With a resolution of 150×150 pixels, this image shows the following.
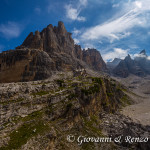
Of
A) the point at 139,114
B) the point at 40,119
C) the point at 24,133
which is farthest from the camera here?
the point at 139,114

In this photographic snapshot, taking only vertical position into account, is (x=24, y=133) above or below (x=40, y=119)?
below

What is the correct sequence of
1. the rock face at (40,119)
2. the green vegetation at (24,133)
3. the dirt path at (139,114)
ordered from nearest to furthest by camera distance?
1. the green vegetation at (24,133)
2. the rock face at (40,119)
3. the dirt path at (139,114)

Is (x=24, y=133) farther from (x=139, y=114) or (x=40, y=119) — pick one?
(x=139, y=114)

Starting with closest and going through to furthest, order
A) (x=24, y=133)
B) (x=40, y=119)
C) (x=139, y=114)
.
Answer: (x=24, y=133) < (x=40, y=119) < (x=139, y=114)

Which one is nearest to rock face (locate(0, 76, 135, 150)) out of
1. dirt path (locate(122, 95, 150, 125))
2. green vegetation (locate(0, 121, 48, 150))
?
green vegetation (locate(0, 121, 48, 150))

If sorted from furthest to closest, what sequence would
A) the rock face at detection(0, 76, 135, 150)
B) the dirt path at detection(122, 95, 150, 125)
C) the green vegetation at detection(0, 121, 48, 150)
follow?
the dirt path at detection(122, 95, 150, 125), the rock face at detection(0, 76, 135, 150), the green vegetation at detection(0, 121, 48, 150)

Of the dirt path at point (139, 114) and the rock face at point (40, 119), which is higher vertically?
the rock face at point (40, 119)

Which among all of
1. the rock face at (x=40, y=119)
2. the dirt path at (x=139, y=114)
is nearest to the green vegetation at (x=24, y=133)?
the rock face at (x=40, y=119)

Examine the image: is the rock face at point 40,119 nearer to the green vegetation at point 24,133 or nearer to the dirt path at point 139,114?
the green vegetation at point 24,133

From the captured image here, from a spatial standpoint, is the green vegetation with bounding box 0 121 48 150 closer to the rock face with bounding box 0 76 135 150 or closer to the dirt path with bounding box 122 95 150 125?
the rock face with bounding box 0 76 135 150

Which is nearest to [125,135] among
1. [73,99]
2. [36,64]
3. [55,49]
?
[73,99]

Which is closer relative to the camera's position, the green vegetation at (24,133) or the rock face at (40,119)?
the green vegetation at (24,133)

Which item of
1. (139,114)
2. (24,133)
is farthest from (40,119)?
(139,114)

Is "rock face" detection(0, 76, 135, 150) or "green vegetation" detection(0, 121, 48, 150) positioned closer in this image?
"green vegetation" detection(0, 121, 48, 150)
